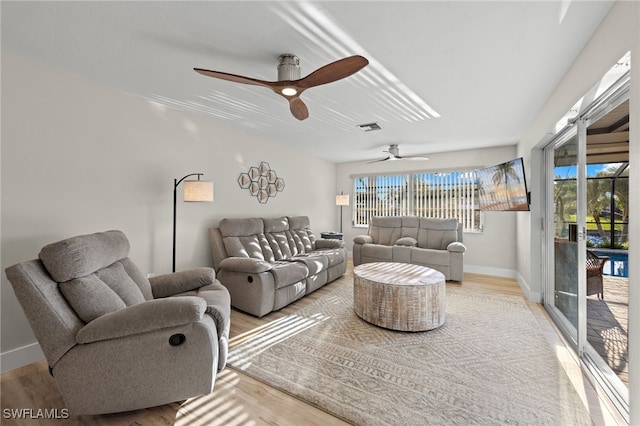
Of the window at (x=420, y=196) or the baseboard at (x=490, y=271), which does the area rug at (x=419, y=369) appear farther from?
the window at (x=420, y=196)

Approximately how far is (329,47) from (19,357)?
3.42 metres

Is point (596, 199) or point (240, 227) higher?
point (596, 199)

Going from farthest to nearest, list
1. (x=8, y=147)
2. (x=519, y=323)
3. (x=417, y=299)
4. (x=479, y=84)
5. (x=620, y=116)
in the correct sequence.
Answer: (x=519, y=323) → (x=417, y=299) → (x=479, y=84) → (x=8, y=147) → (x=620, y=116)

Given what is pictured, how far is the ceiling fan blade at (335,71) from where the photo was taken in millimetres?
1603

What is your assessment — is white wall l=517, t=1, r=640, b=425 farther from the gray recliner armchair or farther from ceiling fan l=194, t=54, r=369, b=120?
the gray recliner armchair

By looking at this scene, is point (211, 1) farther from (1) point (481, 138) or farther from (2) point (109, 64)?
(1) point (481, 138)

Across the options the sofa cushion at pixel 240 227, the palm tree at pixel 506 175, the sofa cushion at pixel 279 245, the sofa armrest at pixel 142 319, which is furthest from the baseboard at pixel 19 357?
the palm tree at pixel 506 175

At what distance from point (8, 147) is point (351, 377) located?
3192 mm

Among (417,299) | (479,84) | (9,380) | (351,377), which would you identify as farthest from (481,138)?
(9,380)

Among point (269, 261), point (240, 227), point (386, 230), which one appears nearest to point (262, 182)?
point (240, 227)

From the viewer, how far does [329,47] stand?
197 cm

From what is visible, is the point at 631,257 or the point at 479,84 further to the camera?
the point at 479,84

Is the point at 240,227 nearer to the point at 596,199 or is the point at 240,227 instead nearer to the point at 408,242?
the point at 408,242

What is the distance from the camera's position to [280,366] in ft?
7.11
